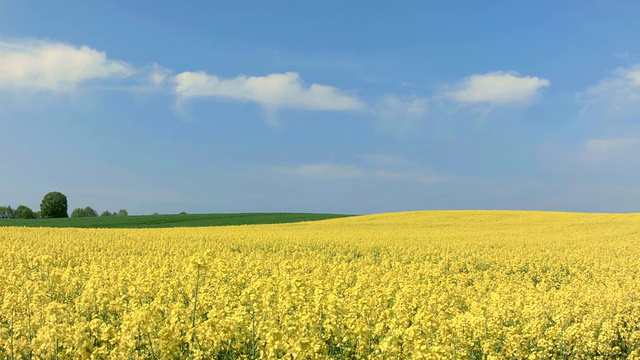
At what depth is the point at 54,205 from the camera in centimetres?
8212

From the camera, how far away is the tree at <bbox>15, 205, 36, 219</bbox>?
87438 millimetres

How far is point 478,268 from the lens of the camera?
17.8 metres

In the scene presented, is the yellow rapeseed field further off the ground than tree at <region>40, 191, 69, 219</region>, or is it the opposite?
tree at <region>40, 191, 69, 219</region>

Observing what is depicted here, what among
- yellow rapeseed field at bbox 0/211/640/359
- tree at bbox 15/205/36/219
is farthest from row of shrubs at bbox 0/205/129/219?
yellow rapeseed field at bbox 0/211/640/359

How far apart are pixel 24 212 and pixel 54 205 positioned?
33.7 ft

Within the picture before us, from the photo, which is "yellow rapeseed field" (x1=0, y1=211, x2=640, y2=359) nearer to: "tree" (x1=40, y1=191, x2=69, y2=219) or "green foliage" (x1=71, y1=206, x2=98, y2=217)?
"tree" (x1=40, y1=191, x2=69, y2=219)

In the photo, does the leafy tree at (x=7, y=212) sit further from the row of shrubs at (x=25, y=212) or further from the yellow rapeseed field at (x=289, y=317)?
the yellow rapeseed field at (x=289, y=317)

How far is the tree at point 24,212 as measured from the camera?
87.4 meters

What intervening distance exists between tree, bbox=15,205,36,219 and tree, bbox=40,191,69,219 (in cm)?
770

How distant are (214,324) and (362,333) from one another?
6.08 feet

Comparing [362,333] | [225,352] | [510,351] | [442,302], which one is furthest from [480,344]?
[225,352]

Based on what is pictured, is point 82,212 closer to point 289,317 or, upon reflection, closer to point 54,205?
point 54,205

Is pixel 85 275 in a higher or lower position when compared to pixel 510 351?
higher

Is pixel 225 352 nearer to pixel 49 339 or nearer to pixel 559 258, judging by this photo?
pixel 49 339
